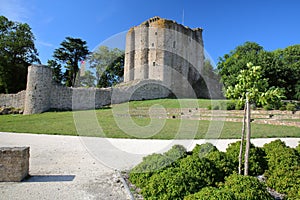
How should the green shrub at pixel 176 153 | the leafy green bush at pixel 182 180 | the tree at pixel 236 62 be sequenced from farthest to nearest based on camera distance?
the tree at pixel 236 62 → the green shrub at pixel 176 153 → the leafy green bush at pixel 182 180

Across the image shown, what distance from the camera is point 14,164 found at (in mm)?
3158

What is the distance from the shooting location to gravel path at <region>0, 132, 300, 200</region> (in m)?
2.77

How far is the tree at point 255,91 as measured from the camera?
2662 mm

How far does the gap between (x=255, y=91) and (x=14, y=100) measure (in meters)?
23.3

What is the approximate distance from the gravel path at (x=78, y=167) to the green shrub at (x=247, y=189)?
4.68 ft

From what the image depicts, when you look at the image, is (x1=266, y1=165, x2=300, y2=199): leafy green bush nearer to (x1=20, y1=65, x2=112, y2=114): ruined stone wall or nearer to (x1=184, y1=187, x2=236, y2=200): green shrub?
(x1=184, y1=187, x2=236, y2=200): green shrub

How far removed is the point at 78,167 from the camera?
3961 millimetres

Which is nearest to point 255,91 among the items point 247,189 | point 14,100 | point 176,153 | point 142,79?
point 247,189

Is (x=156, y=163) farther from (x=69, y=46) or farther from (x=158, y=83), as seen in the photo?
(x=69, y=46)

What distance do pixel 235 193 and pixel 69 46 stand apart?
29840 mm

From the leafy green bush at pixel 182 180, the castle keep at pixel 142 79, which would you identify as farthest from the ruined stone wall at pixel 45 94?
the leafy green bush at pixel 182 180

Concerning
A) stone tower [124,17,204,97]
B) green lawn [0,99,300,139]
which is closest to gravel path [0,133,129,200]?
green lawn [0,99,300,139]

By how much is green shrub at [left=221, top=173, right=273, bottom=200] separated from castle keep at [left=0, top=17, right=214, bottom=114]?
10.8 meters

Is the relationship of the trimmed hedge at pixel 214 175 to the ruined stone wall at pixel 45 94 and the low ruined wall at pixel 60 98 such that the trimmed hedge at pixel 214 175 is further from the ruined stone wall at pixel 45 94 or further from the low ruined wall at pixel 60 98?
the low ruined wall at pixel 60 98
